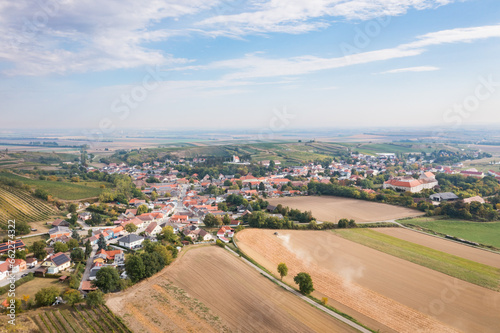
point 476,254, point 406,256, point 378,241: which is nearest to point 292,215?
point 378,241

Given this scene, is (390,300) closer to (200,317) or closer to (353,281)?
(353,281)

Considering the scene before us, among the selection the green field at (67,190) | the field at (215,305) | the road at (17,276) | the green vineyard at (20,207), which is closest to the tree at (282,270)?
the field at (215,305)

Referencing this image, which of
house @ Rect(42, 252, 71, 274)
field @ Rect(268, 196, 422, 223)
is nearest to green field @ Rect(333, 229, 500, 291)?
field @ Rect(268, 196, 422, 223)

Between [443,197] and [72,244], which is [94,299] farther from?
[443,197]

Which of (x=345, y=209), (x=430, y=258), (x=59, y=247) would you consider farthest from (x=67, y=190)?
(x=430, y=258)

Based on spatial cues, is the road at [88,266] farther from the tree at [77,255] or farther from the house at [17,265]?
the house at [17,265]

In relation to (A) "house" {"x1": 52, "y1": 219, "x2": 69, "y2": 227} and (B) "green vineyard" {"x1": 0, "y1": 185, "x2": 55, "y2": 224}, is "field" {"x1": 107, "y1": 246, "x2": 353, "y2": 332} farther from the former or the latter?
(B) "green vineyard" {"x1": 0, "y1": 185, "x2": 55, "y2": 224}
